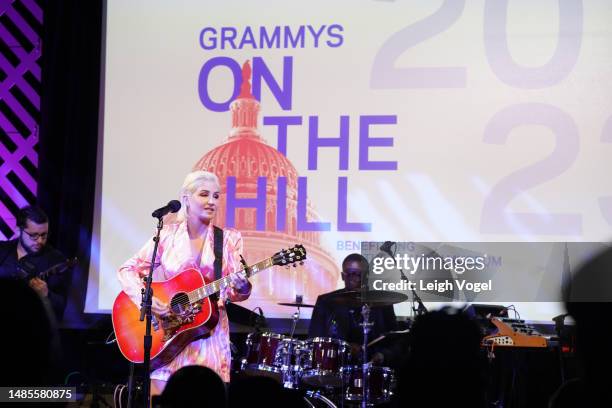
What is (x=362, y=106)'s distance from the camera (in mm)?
7496

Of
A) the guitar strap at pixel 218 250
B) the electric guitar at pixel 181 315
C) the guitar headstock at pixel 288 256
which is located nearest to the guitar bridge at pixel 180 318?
the electric guitar at pixel 181 315

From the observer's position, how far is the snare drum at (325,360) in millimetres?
6422

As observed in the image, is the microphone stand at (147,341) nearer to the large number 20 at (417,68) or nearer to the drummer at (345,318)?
the drummer at (345,318)

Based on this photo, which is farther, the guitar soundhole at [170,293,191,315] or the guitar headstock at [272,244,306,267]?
the guitar headstock at [272,244,306,267]

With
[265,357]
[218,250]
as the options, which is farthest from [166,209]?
[265,357]

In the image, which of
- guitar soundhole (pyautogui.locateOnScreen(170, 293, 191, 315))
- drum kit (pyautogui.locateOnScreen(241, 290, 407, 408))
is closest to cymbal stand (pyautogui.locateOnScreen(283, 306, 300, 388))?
drum kit (pyautogui.locateOnScreen(241, 290, 407, 408))

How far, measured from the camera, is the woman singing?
5.92m

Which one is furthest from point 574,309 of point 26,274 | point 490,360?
point 26,274

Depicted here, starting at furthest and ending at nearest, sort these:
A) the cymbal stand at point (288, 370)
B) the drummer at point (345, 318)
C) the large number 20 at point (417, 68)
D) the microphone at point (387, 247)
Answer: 1. the large number 20 at point (417, 68)
2. the drummer at point (345, 318)
3. the microphone at point (387, 247)
4. the cymbal stand at point (288, 370)

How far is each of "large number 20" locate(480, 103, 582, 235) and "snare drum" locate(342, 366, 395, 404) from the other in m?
1.63

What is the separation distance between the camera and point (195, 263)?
247 inches

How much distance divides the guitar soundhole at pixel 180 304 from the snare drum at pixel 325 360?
1.15 m

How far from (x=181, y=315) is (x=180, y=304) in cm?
8

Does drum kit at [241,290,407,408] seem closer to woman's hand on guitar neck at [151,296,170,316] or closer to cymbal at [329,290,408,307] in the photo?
cymbal at [329,290,408,307]
